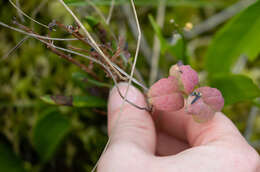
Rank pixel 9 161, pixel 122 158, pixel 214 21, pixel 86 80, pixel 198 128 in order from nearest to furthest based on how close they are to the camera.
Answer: pixel 122 158, pixel 198 128, pixel 86 80, pixel 9 161, pixel 214 21

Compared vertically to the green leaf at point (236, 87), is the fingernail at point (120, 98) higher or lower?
lower

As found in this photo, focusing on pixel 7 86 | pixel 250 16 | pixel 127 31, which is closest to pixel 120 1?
pixel 127 31

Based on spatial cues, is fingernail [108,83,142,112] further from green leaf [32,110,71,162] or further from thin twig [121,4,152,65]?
thin twig [121,4,152,65]

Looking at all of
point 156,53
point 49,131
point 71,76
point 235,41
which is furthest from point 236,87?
point 49,131

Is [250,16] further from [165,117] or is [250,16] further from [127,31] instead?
[127,31]

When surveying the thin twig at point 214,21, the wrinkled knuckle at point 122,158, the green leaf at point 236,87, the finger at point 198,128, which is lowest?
the wrinkled knuckle at point 122,158

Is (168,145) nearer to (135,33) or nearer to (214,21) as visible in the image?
(135,33)

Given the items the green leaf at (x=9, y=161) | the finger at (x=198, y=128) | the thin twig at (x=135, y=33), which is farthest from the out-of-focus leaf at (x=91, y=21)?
the green leaf at (x=9, y=161)

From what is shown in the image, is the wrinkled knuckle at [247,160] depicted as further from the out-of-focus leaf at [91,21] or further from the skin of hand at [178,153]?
the out-of-focus leaf at [91,21]
